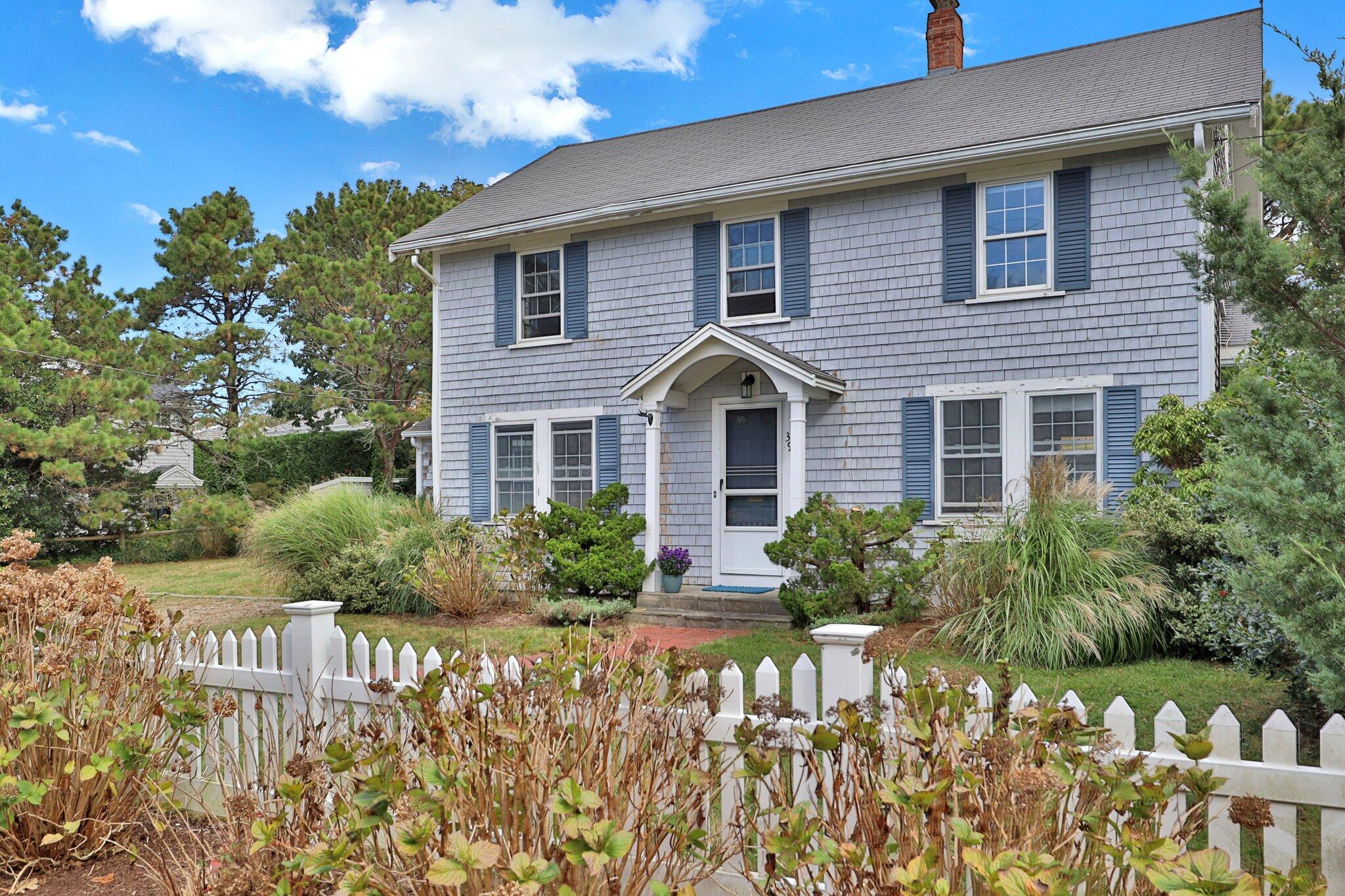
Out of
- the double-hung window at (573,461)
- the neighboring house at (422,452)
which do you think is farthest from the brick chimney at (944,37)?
the neighboring house at (422,452)

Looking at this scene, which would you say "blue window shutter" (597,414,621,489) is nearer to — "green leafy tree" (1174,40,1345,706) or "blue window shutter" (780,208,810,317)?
"blue window shutter" (780,208,810,317)

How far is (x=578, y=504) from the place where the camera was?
40.3 ft

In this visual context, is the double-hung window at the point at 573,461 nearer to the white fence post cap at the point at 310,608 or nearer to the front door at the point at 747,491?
the front door at the point at 747,491

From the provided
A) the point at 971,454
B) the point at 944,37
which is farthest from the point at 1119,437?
the point at 944,37

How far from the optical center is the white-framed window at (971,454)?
9750mm

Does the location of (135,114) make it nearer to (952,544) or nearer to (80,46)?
(80,46)

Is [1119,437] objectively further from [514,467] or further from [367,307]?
[367,307]

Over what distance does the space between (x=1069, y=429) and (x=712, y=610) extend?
13.7 ft

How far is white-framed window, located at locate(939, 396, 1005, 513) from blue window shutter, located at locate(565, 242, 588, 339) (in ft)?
15.8

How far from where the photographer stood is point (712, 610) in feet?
32.3

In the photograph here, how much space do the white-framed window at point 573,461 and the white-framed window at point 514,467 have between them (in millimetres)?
358

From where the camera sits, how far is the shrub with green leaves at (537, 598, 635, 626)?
31.5 ft

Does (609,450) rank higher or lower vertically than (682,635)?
higher

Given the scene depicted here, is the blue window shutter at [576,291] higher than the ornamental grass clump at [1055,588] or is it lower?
higher
